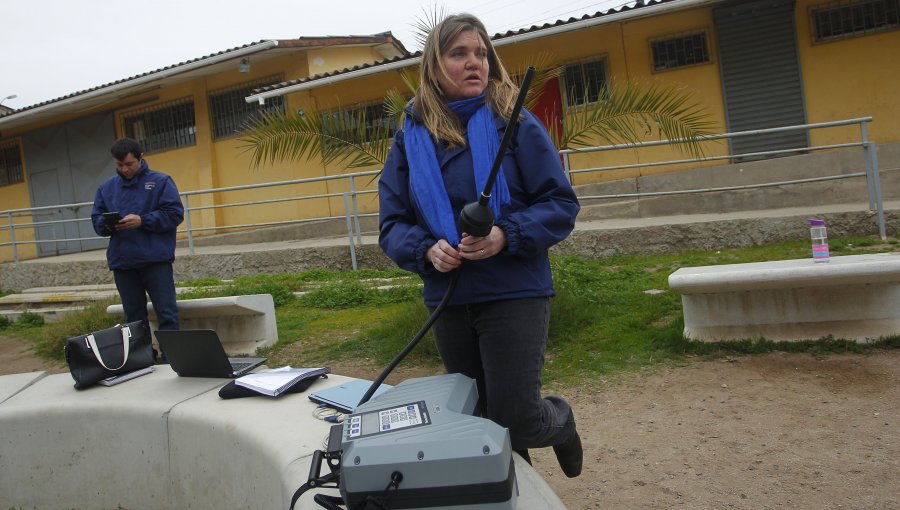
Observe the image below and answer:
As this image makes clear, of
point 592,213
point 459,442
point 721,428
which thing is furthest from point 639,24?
point 459,442

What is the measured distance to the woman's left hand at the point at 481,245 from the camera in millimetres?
2104

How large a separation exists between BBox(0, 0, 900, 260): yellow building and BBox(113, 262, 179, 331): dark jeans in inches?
134

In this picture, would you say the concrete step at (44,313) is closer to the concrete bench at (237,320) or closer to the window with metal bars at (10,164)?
the concrete bench at (237,320)

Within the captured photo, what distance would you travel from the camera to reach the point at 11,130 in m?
17.5

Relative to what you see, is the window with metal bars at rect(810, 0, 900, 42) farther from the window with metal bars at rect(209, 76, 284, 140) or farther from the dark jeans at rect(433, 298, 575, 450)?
the dark jeans at rect(433, 298, 575, 450)

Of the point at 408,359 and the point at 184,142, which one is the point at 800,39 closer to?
the point at 408,359

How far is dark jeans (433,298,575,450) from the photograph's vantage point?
87.7 inches

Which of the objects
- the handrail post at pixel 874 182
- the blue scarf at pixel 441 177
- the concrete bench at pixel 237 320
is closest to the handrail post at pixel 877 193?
the handrail post at pixel 874 182

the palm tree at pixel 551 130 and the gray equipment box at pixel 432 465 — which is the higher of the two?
the palm tree at pixel 551 130

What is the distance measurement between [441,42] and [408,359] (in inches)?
136

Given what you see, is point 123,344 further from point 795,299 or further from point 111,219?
point 795,299

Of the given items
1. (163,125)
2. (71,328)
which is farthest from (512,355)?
(163,125)

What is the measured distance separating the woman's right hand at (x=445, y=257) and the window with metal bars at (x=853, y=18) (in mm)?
10495

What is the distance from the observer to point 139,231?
5461 mm
